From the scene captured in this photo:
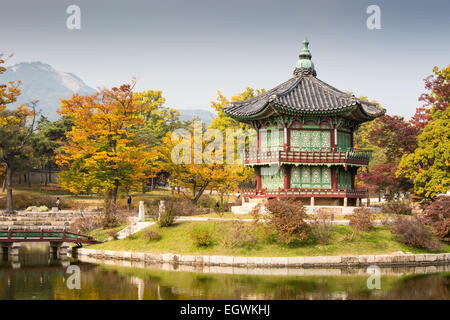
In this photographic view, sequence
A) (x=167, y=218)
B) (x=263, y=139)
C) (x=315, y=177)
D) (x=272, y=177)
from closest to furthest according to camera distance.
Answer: (x=167, y=218), (x=315, y=177), (x=272, y=177), (x=263, y=139)

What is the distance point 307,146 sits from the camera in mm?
40906

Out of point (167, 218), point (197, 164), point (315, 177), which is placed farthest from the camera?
point (197, 164)

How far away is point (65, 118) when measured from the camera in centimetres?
7162

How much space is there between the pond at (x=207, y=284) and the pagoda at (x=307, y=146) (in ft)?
38.3

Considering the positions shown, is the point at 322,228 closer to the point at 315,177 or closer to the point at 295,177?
the point at 295,177

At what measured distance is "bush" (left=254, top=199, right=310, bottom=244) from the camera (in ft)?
105

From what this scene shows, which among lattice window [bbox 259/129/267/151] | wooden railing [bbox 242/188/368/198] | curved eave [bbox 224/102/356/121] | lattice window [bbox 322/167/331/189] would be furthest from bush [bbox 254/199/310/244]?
lattice window [bbox 259/129/267/151]

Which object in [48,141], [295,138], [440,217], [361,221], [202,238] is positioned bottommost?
[202,238]

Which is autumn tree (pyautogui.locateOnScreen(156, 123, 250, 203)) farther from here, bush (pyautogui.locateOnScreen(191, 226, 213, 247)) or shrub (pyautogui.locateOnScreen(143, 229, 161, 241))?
bush (pyautogui.locateOnScreen(191, 226, 213, 247))

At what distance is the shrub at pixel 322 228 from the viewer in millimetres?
32625

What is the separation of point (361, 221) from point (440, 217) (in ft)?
19.4

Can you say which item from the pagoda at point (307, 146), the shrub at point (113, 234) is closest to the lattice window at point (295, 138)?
the pagoda at point (307, 146)

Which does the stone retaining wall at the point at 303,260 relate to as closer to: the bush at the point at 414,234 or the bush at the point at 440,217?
the bush at the point at 414,234

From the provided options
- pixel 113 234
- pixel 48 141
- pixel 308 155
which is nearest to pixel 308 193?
pixel 308 155
